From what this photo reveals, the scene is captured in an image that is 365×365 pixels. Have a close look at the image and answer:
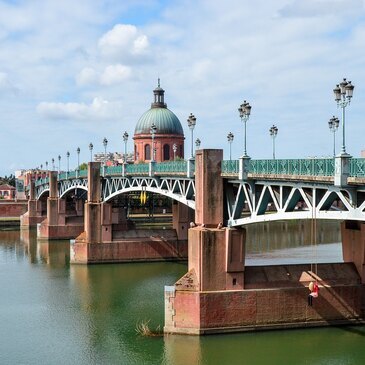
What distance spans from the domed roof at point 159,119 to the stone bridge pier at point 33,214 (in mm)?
20709

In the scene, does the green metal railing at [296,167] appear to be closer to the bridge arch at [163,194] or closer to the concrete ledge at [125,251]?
the bridge arch at [163,194]

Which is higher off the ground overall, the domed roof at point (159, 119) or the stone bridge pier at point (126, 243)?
the domed roof at point (159, 119)

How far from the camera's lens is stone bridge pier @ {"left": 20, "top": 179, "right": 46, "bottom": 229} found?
327ft

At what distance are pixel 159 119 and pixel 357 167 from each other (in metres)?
84.7

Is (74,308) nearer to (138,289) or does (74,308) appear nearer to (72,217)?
(138,289)

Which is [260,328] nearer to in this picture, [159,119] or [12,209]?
[159,119]

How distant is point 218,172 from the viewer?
111 ft

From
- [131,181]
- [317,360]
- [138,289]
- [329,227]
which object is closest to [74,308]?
[138,289]

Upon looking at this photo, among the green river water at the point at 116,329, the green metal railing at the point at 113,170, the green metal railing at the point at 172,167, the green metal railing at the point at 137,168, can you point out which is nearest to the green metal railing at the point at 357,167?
the green river water at the point at 116,329

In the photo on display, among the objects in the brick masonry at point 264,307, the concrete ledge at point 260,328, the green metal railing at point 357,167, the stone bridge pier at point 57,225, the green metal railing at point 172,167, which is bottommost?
the concrete ledge at point 260,328

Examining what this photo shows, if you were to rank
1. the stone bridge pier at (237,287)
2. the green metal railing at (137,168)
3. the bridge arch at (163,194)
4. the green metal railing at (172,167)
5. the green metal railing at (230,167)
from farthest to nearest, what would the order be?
the green metal railing at (137,168) < the green metal railing at (172,167) < the bridge arch at (163,194) < the green metal railing at (230,167) < the stone bridge pier at (237,287)

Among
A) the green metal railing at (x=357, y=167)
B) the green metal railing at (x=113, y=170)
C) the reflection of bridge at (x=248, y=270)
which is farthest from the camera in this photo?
the green metal railing at (x=113, y=170)

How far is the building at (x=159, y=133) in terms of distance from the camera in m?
109

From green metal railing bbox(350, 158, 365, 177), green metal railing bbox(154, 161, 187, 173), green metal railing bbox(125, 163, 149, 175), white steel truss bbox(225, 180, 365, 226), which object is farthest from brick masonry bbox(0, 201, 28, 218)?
green metal railing bbox(350, 158, 365, 177)
